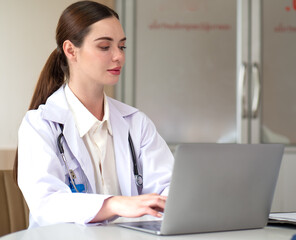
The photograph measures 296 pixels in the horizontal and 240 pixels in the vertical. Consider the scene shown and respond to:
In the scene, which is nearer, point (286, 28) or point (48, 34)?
point (48, 34)

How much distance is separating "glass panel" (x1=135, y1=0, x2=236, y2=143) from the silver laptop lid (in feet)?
7.81

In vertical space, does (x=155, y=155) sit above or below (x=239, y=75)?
below

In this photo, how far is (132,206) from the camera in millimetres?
1262

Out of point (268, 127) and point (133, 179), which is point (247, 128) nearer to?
point (268, 127)

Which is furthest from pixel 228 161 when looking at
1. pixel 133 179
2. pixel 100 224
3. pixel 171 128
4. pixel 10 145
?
pixel 171 128

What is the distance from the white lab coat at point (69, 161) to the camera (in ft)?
4.50

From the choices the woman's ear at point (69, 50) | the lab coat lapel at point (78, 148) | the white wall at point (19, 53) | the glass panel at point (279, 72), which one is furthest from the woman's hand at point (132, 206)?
the glass panel at point (279, 72)

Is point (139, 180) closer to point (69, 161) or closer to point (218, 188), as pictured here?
point (69, 161)

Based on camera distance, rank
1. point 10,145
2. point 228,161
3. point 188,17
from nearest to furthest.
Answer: point 228,161 → point 10,145 → point 188,17

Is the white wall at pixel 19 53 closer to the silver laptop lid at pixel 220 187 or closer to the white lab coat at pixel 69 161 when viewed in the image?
the white lab coat at pixel 69 161

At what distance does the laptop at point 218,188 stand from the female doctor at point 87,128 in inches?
18.5

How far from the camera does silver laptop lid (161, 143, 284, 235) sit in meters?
1.07

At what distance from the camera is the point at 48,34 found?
10.6ft

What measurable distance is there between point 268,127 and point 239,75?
1.30 ft
